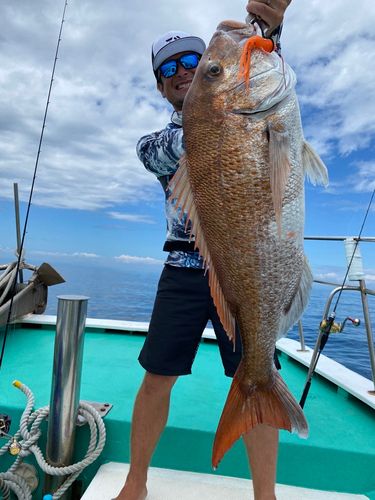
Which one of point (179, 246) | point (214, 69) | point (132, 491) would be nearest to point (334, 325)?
point (179, 246)

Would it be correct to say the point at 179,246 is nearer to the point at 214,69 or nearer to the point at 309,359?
the point at 214,69

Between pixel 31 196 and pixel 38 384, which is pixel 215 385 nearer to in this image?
pixel 38 384

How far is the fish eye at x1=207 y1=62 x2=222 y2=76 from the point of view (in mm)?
1633

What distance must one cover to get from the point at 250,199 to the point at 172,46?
1.07 meters

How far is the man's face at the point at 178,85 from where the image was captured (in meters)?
2.11

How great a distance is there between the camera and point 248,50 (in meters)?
1.59

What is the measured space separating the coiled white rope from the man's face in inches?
74.6

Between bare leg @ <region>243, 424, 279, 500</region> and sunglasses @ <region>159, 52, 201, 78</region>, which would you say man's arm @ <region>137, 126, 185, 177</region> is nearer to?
sunglasses @ <region>159, 52, 201, 78</region>

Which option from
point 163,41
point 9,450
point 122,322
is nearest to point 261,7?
point 163,41

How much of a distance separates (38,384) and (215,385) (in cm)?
149

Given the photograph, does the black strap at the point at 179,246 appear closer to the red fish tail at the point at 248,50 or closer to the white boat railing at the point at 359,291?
the red fish tail at the point at 248,50

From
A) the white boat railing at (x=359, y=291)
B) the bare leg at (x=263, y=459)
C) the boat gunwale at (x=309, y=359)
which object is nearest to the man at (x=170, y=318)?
the bare leg at (x=263, y=459)

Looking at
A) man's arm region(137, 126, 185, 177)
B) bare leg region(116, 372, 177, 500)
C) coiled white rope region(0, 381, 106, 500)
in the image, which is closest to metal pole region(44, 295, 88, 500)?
coiled white rope region(0, 381, 106, 500)

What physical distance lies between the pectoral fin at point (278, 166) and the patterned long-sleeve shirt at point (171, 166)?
0.47 m
